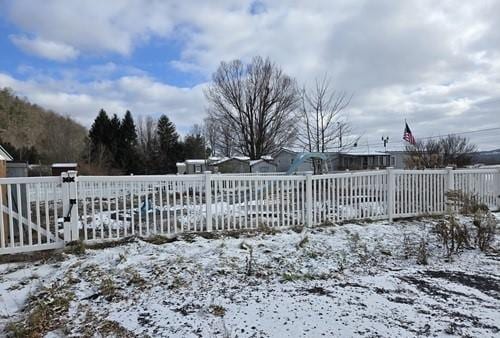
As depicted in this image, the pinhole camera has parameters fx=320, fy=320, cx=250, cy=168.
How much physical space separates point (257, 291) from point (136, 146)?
36.7m

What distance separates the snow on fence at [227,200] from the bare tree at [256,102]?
84.2 feet

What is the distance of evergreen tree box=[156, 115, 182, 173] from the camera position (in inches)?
1517

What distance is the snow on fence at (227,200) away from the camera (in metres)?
4.65

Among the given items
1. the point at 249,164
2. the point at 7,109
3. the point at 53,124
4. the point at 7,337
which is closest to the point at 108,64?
the point at 7,337

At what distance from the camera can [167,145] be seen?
130ft

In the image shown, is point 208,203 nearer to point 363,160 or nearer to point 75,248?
point 75,248

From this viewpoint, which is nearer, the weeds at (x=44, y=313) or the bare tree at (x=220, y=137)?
the weeds at (x=44, y=313)

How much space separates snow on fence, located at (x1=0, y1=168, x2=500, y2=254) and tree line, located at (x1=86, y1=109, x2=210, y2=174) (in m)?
23.7

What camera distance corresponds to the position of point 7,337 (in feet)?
7.95

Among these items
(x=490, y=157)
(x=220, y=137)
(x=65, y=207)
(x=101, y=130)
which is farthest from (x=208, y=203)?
(x=490, y=157)

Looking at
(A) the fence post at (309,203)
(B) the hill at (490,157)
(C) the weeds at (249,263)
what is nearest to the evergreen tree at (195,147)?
(B) the hill at (490,157)

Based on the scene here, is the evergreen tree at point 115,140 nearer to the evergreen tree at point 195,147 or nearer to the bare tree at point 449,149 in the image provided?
the evergreen tree at point 195,147

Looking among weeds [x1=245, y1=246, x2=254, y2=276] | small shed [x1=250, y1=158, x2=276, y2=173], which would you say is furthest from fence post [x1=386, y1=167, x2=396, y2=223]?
small shed [x1=250, y1=158, x2=276, y2=173]

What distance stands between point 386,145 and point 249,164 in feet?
70.3
